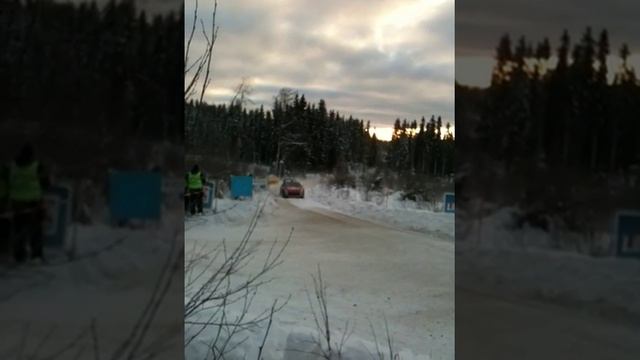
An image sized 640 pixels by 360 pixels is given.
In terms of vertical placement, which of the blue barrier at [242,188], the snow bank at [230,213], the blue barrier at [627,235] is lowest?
the snow bank at [230,213]

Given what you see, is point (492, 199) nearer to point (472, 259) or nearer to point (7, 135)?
point (472, 259)

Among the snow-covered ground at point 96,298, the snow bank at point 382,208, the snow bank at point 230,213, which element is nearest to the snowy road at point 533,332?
the snow-covered ground at point 96,298

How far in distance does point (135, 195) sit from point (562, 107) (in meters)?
1.48

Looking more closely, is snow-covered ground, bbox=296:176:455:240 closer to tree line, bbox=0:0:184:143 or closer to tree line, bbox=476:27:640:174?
tree line, bbox=476:27:640:174

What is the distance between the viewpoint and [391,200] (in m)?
21.2

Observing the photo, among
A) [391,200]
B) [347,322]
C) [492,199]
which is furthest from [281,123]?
[492,199]

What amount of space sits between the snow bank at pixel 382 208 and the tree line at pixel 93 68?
37.2 feet

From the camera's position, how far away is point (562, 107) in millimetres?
2355

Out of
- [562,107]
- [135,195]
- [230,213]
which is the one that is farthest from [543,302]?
[230,213]

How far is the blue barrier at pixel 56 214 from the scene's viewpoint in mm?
2072

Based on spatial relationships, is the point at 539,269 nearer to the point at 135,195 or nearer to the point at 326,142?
the point at 135,195

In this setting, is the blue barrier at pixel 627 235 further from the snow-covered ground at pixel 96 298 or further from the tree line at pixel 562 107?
the snow-covered ground at pixel 96 298

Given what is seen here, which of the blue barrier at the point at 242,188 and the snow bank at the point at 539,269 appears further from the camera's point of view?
the blue barrier at the point at 242,188

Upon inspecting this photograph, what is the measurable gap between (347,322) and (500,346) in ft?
10.1
